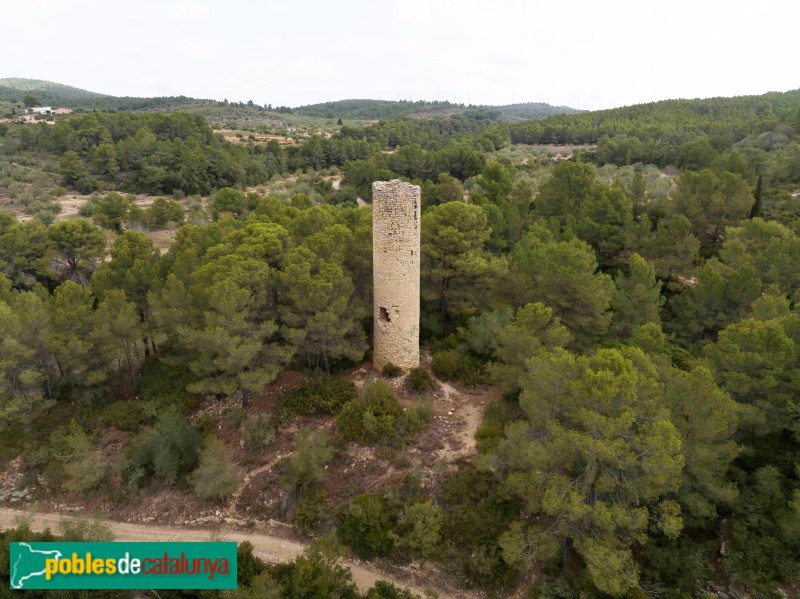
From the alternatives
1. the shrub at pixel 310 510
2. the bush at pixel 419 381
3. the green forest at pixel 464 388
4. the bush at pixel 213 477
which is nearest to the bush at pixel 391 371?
the green forest at pixel 464 388

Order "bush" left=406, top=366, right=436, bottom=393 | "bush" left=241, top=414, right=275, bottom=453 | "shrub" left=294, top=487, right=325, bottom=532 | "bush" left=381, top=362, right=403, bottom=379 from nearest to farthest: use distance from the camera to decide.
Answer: "shrub" left=294, top=487, right=325, bottom=532 < "bush" left=241, top=414, right=275, bottom=453 < "bush" left=406, top=366, right=436, bottom=393 < "bush" left=381, top=362, right=403, bottom=379

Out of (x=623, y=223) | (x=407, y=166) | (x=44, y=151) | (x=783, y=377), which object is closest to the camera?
(x=783, y=377)

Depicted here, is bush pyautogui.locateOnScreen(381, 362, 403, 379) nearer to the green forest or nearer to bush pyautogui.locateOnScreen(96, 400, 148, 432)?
the green forest

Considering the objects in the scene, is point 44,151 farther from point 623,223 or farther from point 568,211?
point 623,223

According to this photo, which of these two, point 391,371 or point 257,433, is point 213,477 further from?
point 391,371

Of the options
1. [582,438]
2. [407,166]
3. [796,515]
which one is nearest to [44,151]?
[407,166]

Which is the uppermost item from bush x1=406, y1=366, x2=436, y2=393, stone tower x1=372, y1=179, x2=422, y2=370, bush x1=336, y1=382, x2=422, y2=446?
stone tower x1=372, y1=179, x2=422, y2=370

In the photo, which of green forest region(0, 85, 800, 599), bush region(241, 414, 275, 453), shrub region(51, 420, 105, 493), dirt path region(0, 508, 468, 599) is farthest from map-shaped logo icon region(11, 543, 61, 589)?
bush region(241, 414, 275, 453)
